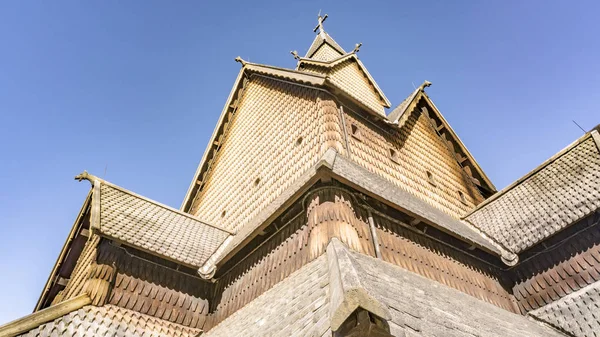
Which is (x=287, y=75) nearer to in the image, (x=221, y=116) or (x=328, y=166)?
(x=221, y=116)

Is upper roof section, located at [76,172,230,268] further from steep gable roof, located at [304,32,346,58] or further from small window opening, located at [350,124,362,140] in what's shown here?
steep gable roof, located at [304,32,346,58]

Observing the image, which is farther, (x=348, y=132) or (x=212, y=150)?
(x=212, y=150)

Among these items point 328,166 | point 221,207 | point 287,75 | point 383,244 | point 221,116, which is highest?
point 221,116

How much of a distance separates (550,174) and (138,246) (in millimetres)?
10548

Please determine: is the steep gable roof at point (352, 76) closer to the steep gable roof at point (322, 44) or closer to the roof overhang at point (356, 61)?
the roof overhang at point (356, 61)

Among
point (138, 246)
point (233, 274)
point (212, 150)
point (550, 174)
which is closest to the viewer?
point (138, 246)

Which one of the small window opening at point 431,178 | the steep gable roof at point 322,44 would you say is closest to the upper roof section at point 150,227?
the small window opening at point 431,178

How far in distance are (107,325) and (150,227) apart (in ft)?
8.23

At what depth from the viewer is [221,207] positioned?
1096 centimetres

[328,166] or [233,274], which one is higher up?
[328,166]

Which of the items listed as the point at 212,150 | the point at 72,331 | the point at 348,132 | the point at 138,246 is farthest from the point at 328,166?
the point at 212,150

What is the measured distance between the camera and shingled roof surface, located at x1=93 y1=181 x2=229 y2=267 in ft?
24.6

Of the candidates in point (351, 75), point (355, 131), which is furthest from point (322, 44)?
point (355, 131)

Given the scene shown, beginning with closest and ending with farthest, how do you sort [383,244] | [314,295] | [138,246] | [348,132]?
1. [314,295]
2. [383,244]
3. [138,246]
4. [348,132]
